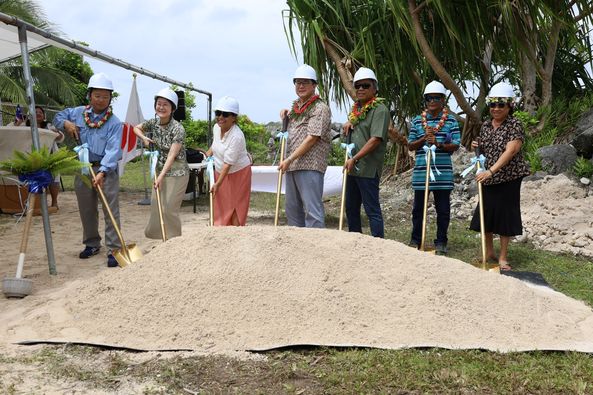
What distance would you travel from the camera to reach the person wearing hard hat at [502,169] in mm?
4086

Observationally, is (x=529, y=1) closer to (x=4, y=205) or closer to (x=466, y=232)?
(x=466, y=232)

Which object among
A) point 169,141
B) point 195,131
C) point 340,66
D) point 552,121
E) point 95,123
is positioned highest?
point 340,66

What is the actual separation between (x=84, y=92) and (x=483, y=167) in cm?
1484

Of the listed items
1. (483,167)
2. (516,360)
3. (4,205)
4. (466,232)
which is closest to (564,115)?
(466,232)

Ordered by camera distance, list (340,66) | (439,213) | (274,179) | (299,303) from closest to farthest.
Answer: (299,303)
(439,213)
(274,179)
(340,66)

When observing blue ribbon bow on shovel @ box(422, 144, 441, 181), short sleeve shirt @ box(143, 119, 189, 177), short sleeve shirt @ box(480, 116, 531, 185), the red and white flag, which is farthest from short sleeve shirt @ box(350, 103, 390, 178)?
the red and white flag

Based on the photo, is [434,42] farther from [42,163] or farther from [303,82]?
[42,163]

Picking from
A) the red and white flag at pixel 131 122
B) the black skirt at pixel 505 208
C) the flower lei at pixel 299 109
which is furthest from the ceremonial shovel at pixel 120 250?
the red and white flag at pixel 131 122

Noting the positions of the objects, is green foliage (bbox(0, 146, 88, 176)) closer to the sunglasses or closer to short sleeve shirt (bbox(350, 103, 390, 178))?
the sunglasses

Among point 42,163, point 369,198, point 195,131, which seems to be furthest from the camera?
point 195,131

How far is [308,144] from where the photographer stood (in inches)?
162

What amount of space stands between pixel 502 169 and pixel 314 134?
1302mm

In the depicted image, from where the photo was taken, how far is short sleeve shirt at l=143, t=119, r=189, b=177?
14.5 ft

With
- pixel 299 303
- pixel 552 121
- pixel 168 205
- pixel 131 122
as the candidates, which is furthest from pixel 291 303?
pixel 552 121
